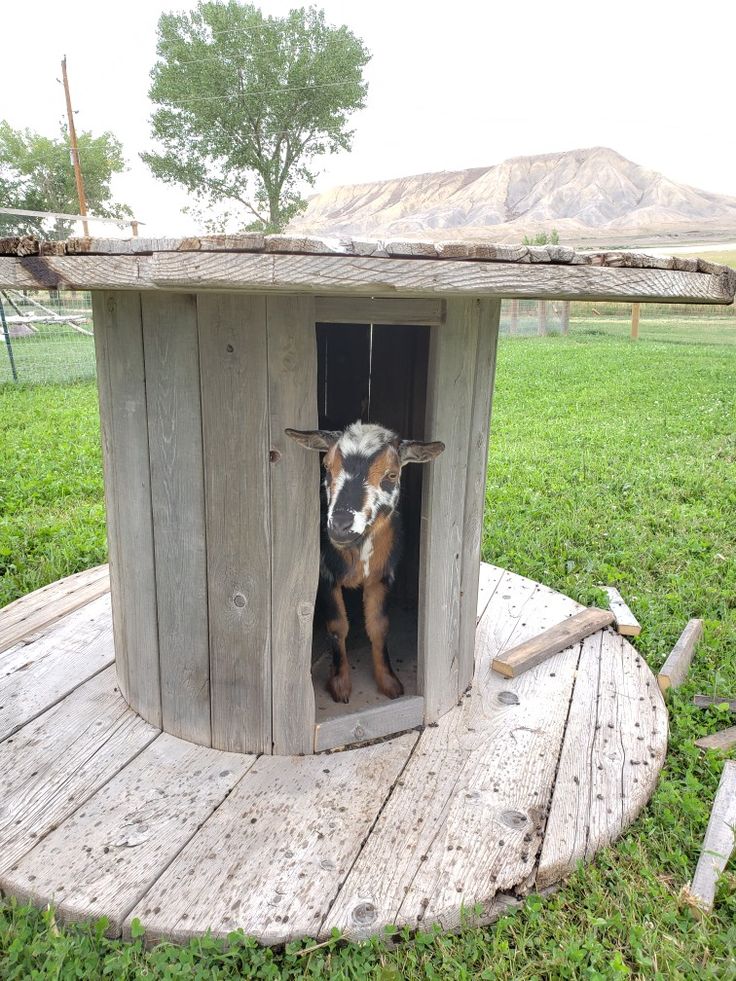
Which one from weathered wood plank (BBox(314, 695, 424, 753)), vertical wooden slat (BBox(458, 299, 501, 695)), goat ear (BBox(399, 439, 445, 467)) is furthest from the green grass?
goat ear (BBox(399, 439, 445, 467))

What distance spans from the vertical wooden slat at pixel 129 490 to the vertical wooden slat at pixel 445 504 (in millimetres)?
988

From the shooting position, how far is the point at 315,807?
2129 mm

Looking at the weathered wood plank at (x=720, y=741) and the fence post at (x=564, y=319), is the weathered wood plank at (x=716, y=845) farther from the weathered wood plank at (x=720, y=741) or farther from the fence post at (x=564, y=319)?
the fence post at (x=564, y=319)

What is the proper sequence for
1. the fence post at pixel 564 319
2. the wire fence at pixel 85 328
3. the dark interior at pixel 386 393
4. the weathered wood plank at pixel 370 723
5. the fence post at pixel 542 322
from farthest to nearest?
the fence post at pixel 542 322, the fence post at pixel 564 319, the wire fence at pixel 85 328, the dark interior at pixel 386 393, the weathered wood plank at pixel 370 723

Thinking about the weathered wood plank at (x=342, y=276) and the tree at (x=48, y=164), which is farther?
the tree at (x=48, y=164)

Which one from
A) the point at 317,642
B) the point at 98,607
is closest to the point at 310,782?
the point at 317,642

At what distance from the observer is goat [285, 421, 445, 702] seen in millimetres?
2162

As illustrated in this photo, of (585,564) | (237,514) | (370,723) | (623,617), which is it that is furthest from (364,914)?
(585,564)

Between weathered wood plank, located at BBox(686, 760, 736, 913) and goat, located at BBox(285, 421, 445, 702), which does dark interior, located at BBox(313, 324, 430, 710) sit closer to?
goat, located at BBox(285, 421, 445, 702)

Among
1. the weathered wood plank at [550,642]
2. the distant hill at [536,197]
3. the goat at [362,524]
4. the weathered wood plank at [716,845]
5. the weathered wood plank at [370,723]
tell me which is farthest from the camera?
the distant hill at [536,197]

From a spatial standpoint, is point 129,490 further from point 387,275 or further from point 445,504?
point 387,275

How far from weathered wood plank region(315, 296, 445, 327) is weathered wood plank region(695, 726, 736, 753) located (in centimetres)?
192

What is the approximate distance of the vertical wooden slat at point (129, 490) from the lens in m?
2.22

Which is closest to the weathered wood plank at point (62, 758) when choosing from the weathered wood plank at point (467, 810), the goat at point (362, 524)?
the goat at point (362, 524)
